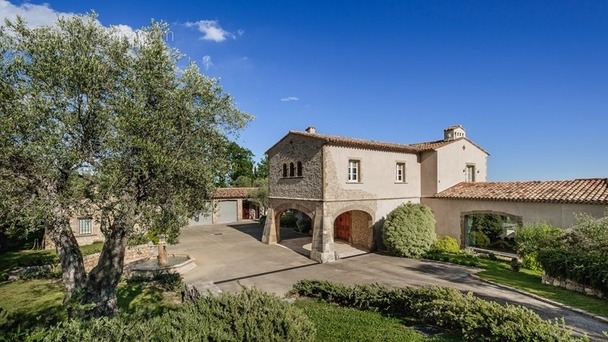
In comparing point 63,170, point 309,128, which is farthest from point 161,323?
point 309,128

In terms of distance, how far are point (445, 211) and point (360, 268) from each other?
9.75 m

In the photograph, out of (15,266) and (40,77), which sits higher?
(40,77)

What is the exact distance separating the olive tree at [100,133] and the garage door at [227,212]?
30663mm

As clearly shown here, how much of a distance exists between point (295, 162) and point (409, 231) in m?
8.91

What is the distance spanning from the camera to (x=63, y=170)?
7930mm

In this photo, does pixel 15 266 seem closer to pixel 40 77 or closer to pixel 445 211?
pixel 40 77

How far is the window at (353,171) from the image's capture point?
21.3 metres

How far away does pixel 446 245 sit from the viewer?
21.3 meters

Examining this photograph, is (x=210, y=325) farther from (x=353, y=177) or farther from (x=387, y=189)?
(x=387, y=189)

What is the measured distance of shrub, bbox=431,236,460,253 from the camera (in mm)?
21156

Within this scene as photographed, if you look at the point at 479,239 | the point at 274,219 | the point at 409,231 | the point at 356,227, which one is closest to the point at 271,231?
the point at 274,219

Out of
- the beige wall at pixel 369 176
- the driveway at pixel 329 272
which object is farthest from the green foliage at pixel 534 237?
the beige wall at pixel 369 176

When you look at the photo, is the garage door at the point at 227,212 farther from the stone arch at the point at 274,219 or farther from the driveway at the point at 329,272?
the stone arch at the point at 274,219

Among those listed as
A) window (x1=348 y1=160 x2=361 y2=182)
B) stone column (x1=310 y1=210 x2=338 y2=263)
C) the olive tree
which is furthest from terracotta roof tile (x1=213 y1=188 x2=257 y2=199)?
the olive tree
